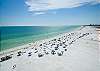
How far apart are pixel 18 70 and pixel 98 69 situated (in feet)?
4.94

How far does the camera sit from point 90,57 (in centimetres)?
286

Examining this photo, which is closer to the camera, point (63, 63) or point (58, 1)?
point (63, 63)

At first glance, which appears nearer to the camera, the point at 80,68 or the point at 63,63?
the point at 80,68

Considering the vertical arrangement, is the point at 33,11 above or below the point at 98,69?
above

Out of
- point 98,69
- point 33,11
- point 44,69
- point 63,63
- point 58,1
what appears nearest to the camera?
point 98,69

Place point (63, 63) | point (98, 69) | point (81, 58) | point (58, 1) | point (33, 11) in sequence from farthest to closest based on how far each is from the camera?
point (33, 11) → point (58, 1) → point (81, 58) → point (63, 63) → point (98, 69)

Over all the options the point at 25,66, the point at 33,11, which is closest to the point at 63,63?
the point at 25,66

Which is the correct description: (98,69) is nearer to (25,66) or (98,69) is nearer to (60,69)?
(60,69)

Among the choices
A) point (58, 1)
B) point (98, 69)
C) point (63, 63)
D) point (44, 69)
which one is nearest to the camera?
point (98, 69)

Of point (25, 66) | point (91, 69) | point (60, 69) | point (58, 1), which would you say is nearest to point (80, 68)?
A: point (91, 69)

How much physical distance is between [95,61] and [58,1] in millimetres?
1720

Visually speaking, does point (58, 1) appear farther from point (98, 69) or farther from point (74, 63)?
point (98, 69)

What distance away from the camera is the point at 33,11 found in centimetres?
370

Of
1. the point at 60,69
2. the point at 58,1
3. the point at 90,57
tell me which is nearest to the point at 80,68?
the point at 60,69
